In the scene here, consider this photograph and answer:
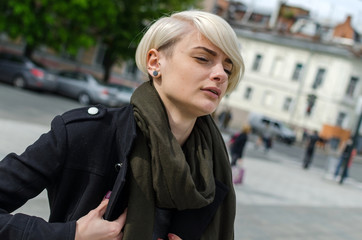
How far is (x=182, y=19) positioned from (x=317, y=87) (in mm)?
39813

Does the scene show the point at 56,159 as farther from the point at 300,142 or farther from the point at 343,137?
the point at 343,137

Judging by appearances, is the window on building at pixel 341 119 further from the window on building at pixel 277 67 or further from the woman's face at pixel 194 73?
the woman's face at pixel 194 73

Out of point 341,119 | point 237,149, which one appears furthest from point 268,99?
point 237,149

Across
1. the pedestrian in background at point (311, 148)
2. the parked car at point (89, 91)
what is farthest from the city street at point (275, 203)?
the parked car at point (89, 91)

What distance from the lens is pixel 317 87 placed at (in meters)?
39.1

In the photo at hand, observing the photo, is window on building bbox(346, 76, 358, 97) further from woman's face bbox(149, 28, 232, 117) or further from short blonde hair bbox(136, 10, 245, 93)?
woman's face bbox(149, 28, 232, 117)

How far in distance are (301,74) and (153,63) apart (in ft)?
132

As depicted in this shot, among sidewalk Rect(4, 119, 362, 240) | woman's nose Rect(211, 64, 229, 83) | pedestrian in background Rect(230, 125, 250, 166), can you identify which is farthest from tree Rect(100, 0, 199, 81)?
woman's nose Rect(211, 64, 229, 83)

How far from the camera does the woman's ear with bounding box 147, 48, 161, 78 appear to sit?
1.56m

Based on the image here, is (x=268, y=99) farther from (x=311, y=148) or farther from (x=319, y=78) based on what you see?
(x=311, y=148)

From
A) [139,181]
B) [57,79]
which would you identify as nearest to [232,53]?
[139,181]

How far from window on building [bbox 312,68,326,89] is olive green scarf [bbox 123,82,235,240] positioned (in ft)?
130

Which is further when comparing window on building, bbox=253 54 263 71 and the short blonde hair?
window on building, bbox=253 54 263 71

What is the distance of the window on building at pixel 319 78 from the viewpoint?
38750 millimetres
